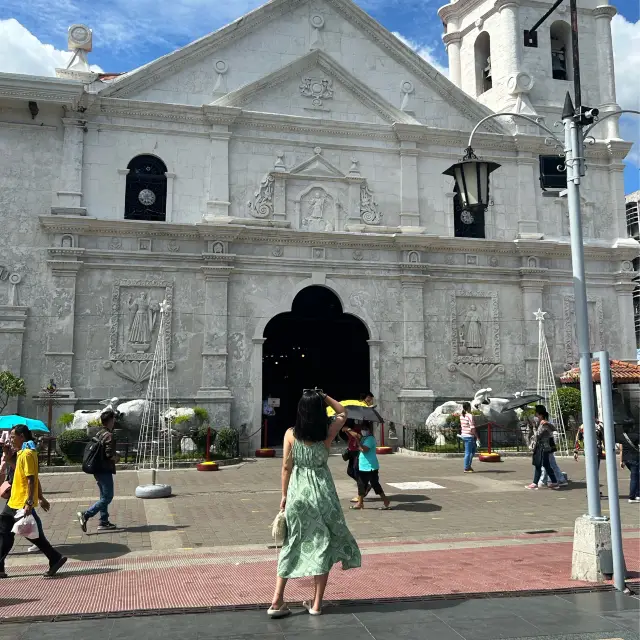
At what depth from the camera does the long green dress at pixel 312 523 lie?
595 centimetres

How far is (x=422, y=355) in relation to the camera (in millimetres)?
24484

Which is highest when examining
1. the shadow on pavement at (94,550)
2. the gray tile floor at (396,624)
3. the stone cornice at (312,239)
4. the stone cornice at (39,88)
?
the stone cornice at (39,88)

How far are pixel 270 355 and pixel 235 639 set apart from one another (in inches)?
919

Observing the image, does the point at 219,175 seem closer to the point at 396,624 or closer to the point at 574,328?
the point at 574,328

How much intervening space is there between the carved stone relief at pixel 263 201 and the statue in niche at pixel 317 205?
1584 millimetres

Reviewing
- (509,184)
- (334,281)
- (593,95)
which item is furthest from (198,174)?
(593,95)

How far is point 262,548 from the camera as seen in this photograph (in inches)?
356

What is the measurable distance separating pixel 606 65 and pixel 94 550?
29.5 metres

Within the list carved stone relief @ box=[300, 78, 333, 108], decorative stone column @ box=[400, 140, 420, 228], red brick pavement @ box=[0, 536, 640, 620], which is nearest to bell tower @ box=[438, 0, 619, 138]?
decorative stone column @ box=[400, 140, 420, 228]

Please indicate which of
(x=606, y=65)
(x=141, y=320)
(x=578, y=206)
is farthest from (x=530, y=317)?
(x=578, y=206)

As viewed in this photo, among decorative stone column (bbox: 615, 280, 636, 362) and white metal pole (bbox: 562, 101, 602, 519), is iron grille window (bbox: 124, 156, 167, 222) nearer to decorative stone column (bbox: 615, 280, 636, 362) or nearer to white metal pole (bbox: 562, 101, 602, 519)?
white metal pole (bbox: 562, 101, 602, 519)

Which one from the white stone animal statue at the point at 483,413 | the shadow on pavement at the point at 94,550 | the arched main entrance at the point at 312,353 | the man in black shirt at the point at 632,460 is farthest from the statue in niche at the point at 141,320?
the man in black shirt at the point at 632,460

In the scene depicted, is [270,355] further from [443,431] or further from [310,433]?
[310,433]

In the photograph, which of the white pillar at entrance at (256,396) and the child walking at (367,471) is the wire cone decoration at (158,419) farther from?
the child walking at (367,471)
